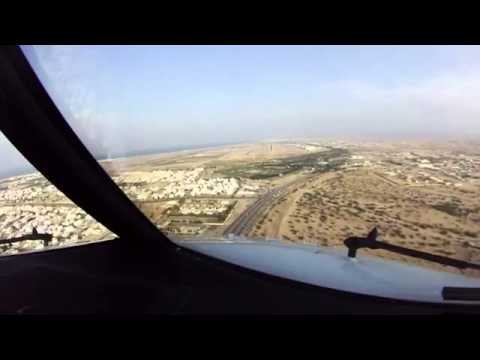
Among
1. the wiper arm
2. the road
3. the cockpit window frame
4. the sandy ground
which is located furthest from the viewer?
the road

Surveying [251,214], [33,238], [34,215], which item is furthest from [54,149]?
[251,214]

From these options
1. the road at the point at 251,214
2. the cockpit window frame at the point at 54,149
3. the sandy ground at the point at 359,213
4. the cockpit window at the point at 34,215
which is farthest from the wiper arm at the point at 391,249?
the cockpit window at the point at 34,215

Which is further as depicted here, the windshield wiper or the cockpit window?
the windshield wiper

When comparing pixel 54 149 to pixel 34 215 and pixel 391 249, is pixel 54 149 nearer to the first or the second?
pixel 34 215

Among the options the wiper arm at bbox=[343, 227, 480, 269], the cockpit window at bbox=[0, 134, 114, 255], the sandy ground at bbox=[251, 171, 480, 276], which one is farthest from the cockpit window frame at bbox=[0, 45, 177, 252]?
the wiper arm at bbox=[343, 227, 480, 269]

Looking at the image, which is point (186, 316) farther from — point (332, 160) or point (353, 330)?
point (332, 160)

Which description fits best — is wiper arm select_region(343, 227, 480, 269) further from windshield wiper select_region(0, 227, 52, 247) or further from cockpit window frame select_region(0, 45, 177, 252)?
windshield wiper select_region(0, 227, 52, 247)

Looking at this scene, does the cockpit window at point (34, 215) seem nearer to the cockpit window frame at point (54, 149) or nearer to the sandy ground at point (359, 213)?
the cockpit window frame at point (54, 149)

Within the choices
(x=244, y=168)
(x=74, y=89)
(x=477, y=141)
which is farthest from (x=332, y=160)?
(x=74, y=89)
